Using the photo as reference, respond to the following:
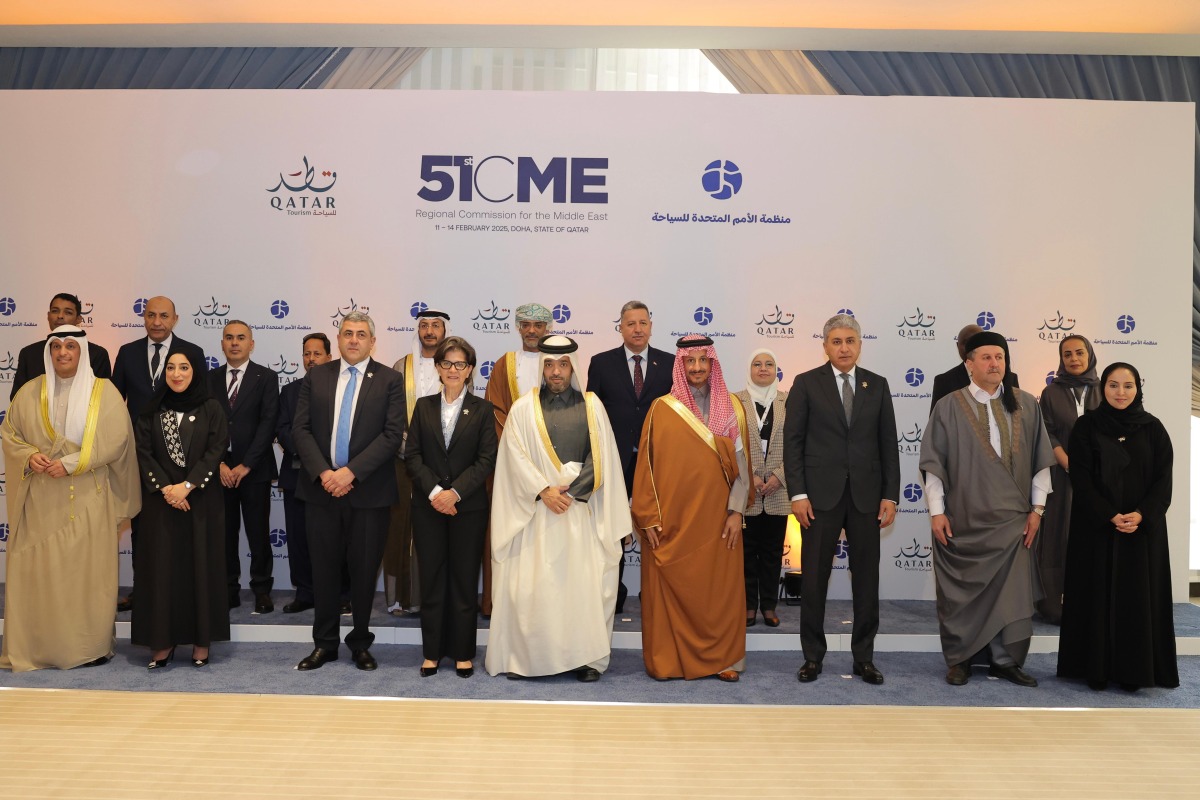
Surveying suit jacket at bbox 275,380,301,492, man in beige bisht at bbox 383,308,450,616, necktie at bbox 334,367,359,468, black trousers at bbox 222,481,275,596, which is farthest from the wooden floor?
suit jacket at bbox 275,380,301,492

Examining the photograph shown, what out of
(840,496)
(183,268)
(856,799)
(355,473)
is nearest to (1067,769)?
(856,799)

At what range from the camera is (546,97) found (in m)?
6.26

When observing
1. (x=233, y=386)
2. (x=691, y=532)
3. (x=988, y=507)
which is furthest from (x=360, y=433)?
(x=988, y=507)

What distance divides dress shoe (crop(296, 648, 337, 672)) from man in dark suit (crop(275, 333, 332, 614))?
0.96 meters

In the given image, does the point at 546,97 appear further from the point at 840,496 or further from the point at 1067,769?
the point at 1067,769

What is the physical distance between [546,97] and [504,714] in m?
4.18

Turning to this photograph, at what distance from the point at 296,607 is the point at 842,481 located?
10.6 ft

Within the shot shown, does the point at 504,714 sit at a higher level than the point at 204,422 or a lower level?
lower

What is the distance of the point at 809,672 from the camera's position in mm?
4375

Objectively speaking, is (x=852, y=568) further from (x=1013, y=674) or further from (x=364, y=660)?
(x=364, y=660)

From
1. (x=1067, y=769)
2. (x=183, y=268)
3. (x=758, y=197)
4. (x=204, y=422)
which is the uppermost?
(x=758, y=197)

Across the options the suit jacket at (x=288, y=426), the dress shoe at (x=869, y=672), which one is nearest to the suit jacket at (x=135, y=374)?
the suit jacket at (x=288, y=426)

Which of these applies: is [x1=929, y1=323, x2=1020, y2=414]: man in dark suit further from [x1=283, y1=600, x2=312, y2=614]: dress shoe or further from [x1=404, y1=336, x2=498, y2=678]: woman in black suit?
[x1=283, y1=600, x2=312, y2=614]: dress shoe

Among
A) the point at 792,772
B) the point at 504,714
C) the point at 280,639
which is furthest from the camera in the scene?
the point at 280,639
